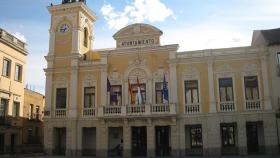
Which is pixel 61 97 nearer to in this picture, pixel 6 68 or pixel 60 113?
pixel 60 113

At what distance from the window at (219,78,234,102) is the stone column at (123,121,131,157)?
27.3ft

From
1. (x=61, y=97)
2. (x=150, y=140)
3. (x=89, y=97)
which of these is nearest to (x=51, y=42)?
(x=61, y=97)

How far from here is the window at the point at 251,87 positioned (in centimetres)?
2933

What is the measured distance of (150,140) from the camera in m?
29.9

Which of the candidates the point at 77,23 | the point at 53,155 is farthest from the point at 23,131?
the point at 77,23

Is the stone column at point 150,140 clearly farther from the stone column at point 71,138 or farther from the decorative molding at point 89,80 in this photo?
the decorative molding at point 89,80

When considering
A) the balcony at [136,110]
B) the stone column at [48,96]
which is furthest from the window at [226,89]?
the stone column at [48,96]

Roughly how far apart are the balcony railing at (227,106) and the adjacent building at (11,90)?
65.4ft

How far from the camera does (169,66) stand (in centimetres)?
3120

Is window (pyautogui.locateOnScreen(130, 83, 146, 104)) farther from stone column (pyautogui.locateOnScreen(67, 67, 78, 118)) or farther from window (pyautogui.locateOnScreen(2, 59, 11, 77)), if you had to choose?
window (pyautogui.locateOnScreen(2, 59, 11, 77))

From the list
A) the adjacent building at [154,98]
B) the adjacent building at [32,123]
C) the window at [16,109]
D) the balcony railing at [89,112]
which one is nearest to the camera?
the adjacent building at [154,98]

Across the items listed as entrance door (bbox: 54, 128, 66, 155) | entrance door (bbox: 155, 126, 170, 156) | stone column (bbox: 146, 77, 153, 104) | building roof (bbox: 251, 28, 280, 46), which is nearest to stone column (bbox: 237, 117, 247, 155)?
entrance door (bbox: 155, 126, 170, 156)

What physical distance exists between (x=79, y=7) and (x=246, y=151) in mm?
20255

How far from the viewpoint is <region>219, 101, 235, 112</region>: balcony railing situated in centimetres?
2928
